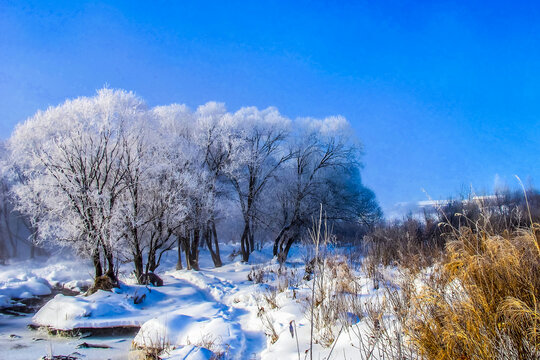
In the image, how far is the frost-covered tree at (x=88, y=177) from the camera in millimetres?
12531

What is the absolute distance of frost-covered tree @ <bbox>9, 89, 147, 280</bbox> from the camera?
12.5m

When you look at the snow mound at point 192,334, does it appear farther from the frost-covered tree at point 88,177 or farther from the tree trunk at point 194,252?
the tree trunk at point 194,252

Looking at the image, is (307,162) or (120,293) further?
(307,162)

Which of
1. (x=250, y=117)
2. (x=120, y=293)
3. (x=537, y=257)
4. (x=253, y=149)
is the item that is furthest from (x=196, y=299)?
(x=250, y=117)

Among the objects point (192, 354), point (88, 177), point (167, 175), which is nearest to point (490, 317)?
point (192, 354)

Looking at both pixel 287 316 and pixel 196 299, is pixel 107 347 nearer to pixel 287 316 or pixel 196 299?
pixel 287 316

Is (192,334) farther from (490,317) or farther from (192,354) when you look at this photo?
(490,317)

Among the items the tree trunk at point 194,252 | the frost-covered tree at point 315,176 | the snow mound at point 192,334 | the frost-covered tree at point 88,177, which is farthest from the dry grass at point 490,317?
the frost-covered tree at point 315,176

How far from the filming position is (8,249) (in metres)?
27.1

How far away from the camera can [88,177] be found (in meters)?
13.1

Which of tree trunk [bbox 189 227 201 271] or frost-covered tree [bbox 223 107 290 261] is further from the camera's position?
frost-covered tree [bbox 223 107 290 261]

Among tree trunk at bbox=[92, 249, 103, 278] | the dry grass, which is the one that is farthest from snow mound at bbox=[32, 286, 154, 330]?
the dry grass

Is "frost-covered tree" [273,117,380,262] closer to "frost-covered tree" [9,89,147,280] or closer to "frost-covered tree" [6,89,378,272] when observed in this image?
"frost-covered tree" [6,89,378,272]

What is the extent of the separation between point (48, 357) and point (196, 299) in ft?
19.2
